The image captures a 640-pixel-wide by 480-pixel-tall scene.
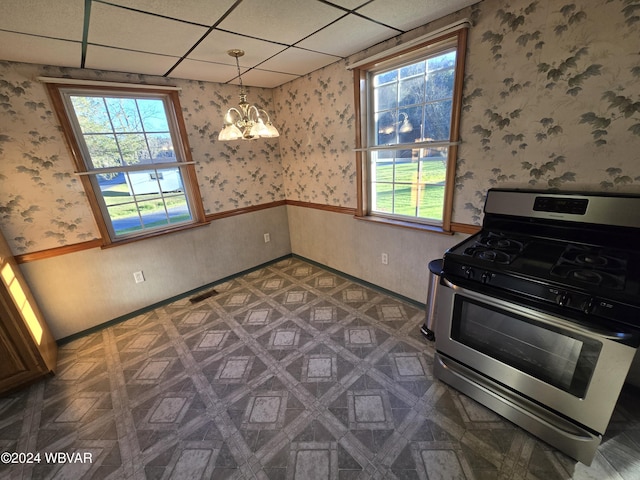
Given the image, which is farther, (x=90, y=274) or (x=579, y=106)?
(x=90, y=274)

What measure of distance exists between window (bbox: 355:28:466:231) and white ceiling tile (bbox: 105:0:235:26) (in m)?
1.31

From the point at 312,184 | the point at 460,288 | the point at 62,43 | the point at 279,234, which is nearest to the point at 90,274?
the point at 62,43

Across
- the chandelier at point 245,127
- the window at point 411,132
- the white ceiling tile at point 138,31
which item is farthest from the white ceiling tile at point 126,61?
the window at point 411,132

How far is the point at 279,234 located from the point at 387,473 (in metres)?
2.97

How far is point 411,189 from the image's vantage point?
2391 mm

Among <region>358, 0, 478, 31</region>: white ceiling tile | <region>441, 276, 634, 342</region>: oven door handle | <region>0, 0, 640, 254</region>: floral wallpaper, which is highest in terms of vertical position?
<region>358, 0, 478, 31</region>: white ceiling tile

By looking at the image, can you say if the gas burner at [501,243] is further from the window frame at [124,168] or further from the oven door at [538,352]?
the window frame at [124,168]

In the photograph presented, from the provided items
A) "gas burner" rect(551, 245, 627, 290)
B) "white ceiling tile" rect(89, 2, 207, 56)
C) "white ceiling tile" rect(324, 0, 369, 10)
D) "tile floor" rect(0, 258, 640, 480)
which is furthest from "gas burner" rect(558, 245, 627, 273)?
"white ceiling tile" rect(89, 2, 207, 56)

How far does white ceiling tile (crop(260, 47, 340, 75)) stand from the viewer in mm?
2189

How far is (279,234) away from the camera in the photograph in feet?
12.5

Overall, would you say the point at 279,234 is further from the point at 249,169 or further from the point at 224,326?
the point at 224,326

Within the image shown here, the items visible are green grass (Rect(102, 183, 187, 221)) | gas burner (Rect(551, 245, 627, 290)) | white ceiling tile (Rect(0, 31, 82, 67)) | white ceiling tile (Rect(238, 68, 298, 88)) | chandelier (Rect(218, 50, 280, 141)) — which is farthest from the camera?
white ceiling tile (Rect(238, 68, 298, 88))

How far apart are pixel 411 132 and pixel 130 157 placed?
268 centimetres

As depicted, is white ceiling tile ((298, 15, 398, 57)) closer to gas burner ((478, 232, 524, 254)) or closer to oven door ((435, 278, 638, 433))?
gas burner ((478, 232, 524, 254))
